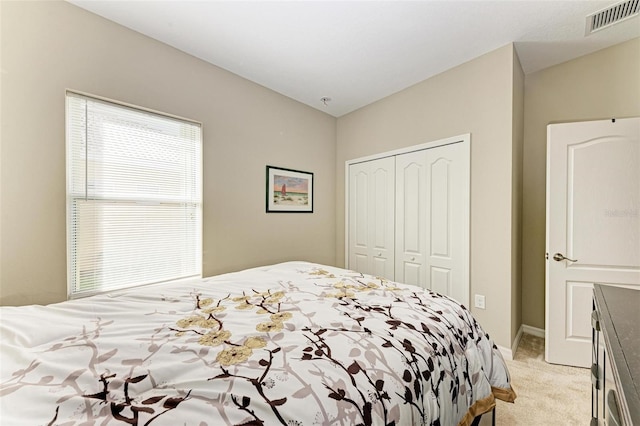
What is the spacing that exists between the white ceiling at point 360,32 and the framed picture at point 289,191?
3.54 feet

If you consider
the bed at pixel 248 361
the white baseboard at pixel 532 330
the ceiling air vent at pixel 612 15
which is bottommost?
the white baseboard at pixel 532 330

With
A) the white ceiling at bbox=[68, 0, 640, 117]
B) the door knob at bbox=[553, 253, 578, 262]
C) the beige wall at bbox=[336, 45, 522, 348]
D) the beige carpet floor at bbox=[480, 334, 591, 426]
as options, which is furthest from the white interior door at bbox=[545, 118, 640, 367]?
the white ceiling at bbox=[68, 0, 640, 117]

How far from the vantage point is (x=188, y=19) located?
2.04 meters

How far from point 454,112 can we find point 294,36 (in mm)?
1709

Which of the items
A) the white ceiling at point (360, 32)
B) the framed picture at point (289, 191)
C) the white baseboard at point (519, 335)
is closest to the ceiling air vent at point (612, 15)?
the white ceiling at point (360, 32)

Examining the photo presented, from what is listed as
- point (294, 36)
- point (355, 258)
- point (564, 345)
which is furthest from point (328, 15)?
point (564, 345)

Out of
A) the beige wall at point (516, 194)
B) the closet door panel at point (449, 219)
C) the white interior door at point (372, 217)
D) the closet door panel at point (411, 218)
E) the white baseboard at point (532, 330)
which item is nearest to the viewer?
the beige wall at point (516, 194)

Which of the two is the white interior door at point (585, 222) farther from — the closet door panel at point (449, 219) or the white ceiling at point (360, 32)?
the white ceiling at point (360, 32)

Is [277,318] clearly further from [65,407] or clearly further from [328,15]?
[328,15]

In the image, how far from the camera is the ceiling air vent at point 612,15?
1874 mm

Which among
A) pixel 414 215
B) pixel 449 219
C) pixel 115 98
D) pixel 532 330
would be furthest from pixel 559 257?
pixel 115 98

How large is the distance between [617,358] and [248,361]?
104 cm

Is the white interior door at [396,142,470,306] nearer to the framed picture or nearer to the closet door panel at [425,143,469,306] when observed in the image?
the closet door panel at [425,143,469,306]

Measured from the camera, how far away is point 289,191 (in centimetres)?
335
